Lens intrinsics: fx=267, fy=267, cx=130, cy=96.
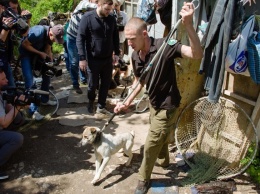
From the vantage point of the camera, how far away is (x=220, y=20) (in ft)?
9.52

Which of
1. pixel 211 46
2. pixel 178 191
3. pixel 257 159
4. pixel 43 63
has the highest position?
pixel 211 46

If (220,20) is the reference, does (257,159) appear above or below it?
below

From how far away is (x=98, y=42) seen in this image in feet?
15.3

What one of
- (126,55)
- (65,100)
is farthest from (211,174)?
(126,55)

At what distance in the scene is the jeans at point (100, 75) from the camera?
15.9ft

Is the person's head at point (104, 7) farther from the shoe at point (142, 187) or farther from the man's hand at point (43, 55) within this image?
the shoe at point (142, 187)

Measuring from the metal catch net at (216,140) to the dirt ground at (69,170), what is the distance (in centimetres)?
22

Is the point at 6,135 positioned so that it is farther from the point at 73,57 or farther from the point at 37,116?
the point at 73,57

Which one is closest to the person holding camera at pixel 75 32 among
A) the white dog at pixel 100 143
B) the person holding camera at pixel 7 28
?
the person holding camera at pixel 7 28

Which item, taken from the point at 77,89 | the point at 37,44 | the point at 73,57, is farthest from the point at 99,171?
the point at 73,57

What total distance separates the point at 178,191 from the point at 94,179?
44.1 inches

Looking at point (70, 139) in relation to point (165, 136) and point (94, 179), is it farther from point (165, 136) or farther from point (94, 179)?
point (165, 136)

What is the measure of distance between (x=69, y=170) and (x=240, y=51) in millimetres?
2757

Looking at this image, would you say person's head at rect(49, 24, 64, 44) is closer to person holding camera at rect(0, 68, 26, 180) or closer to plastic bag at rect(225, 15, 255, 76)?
person holding camera at rect(0, 68, 26, 180)
